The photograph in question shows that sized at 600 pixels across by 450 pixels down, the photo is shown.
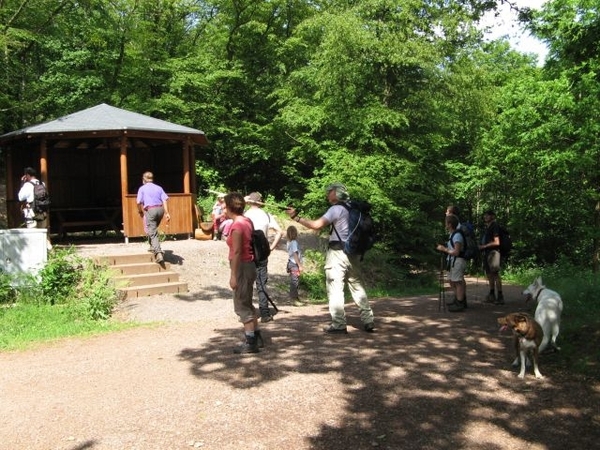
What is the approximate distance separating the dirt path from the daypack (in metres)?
1.19

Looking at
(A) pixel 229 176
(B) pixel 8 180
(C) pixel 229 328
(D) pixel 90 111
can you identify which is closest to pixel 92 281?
(C) pixel 229 328

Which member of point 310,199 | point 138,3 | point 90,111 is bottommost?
point 310,199

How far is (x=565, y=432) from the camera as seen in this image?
390 centimetres

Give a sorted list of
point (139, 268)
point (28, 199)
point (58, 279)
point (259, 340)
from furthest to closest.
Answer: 1. point (28, 199)
2. point (139, 268)
3. point (58, 279)
4. point (259, 340)

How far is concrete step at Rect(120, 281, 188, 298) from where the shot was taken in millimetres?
10438

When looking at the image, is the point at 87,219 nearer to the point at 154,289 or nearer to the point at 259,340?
the point at 154,289

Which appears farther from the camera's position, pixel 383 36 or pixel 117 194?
pixel 117 194

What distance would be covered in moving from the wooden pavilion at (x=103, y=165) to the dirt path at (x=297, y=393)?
7930 mm

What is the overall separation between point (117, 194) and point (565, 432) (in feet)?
56.9

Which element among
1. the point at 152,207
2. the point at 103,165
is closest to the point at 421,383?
the point at 152,207

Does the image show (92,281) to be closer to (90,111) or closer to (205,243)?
(205,243)

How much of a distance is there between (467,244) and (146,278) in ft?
20.1

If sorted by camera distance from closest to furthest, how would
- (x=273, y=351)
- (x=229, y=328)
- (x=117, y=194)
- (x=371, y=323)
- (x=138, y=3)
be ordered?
(x=273, y=351)
(x=371, y=323)
(x=229, y=328)
(x=117, y=194)
(x=138, y=3)

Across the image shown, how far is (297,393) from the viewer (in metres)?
4.75
